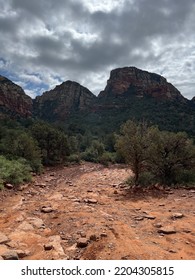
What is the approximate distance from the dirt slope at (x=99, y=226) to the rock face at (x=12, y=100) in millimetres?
69980

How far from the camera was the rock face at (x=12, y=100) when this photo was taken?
79.3 m

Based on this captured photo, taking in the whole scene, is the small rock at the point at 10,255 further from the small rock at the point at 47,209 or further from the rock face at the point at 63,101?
the rock face at the point at 63,101

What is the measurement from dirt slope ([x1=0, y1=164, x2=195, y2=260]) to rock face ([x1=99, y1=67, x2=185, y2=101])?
84.9 metres

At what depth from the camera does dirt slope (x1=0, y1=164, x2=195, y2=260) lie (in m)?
5.65

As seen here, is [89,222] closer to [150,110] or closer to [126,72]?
[150,110]

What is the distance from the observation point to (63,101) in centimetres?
11419

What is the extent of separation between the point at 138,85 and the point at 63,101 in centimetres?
3334

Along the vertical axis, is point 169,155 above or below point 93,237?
above

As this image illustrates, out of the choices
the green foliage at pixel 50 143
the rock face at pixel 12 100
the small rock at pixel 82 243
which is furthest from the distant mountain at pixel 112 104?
the small rock at pixel 82 243

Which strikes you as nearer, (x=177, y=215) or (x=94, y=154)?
(x=177, y=215)

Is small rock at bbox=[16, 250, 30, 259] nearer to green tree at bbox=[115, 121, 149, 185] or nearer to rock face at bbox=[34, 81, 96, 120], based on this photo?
green tree at bbox=[115, 121, 149, 185]

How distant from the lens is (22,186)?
45.3 feet

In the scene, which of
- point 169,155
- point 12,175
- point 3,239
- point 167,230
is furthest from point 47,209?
point 169,155

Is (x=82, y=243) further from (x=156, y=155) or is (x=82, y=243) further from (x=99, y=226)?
(x=156, y=155)
